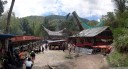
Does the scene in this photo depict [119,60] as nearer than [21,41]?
Yes

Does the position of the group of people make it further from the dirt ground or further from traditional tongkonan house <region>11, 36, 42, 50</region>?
traditional tongkonan house <region>11, 36, 42, 50</region>

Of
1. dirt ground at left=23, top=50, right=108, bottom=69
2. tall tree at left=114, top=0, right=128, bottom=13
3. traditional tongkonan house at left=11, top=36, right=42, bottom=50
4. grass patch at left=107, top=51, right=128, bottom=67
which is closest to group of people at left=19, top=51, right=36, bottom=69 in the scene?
dirt ground at left=23, top=50, right=108, bottom=69

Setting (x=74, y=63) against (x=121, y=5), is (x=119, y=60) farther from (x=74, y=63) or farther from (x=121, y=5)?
(x=121, y=5)

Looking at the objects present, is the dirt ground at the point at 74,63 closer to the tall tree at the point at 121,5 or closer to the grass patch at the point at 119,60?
the grass patch at the point at 119,60

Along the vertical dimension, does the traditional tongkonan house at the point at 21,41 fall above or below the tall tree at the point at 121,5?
below

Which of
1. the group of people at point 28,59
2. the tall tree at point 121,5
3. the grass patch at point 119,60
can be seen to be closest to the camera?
the group of people at point 28,59

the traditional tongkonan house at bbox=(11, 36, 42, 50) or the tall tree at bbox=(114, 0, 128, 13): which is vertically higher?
the tall tree at bbox=(114, 0, 128, 13)

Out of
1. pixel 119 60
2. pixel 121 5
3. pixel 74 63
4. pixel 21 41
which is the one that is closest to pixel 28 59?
pixel 119 60

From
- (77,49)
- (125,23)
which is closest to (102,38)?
(77,49)

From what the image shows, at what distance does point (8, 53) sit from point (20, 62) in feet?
4.60

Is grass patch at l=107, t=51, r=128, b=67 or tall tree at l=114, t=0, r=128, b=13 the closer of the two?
grass patch at l=107, t=51, r=128, b=67

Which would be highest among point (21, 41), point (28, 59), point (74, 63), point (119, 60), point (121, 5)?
point (121, 5)

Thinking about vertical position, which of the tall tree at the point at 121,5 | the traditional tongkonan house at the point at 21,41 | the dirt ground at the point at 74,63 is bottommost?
the dirt ground at the point at 74,63

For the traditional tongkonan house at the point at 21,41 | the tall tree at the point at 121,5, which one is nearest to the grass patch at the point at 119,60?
the traditional tongkonan house at the point at 21,41
